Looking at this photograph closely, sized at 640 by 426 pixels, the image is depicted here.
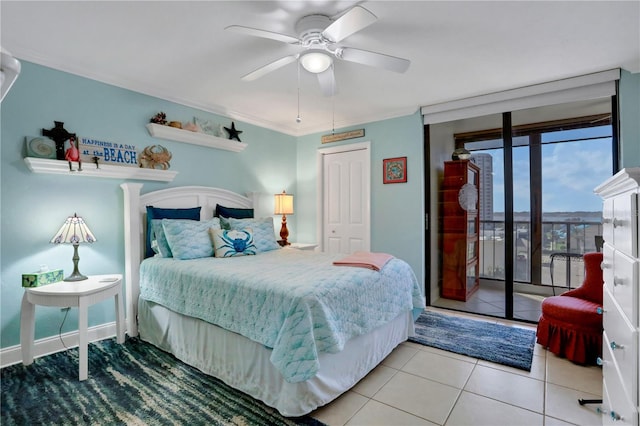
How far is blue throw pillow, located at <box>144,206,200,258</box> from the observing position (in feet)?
9.84

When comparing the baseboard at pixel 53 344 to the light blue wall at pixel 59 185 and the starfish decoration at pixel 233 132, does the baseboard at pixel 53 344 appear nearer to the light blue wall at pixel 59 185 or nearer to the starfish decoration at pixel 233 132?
the light blue wall at pixel 59 185

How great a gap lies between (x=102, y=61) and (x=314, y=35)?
187 cm

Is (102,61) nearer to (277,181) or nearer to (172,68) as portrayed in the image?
(172,68)

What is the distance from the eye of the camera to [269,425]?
1700 millimetres

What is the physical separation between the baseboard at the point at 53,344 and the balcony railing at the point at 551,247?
13.4 ft

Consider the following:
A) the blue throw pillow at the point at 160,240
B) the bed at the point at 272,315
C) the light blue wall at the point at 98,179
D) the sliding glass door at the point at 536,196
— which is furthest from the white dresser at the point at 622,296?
the blue throw pillow at the point at 160,240

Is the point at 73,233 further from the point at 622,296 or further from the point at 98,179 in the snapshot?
the point at 622,296

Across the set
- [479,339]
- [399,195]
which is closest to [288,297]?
[479,339]

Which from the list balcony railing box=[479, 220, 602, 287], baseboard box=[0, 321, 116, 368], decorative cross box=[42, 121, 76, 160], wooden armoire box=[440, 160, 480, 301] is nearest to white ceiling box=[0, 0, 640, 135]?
decorative cross box=[42, 121, 76, 160]

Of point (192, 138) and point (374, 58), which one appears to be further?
point (192, 138)

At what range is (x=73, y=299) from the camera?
2.17m

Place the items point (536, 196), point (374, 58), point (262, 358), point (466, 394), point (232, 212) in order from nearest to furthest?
1. point (262, 358)
2. point (466, 394)
3. point (374, 58)
4. point (536, 196)
5. point (232, 212)

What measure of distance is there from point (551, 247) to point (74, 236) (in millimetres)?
4481

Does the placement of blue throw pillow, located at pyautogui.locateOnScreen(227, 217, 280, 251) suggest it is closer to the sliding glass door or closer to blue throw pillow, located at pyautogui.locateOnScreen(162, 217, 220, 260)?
blue throw pillow, located at pyautogui.locateOnScreen(162, 217, 220, 260)
